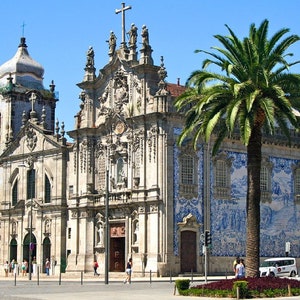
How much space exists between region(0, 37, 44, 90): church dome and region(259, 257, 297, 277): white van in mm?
37702

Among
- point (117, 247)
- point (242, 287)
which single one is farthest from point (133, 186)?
point (242, 287)

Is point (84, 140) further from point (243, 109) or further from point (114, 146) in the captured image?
point (243, 109)

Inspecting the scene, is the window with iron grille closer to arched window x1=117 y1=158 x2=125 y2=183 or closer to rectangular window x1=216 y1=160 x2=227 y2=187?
rectangular window x1=216 y1=160 x2=227 y2=187

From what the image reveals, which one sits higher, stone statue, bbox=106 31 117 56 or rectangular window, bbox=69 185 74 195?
stone statue, bbox=106 31 117 56

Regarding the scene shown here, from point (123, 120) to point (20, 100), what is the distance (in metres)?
20.9

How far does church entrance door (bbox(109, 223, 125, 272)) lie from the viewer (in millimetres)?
62031

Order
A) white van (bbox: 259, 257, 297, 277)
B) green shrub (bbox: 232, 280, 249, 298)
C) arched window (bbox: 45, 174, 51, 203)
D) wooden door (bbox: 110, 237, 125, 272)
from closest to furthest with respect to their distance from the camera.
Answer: green shrub (bbox: 232, 280, 249, 298) < white van (bbox: 259, 257, 297, 277) < wooden door (bbox: 110, 237, 125, 272) < arched window (bbox: 45, 174, 51, 203)

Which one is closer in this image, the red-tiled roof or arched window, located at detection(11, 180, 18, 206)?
the red-tiled roof

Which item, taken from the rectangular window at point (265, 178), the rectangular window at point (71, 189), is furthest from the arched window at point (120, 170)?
the rectangular window at point (265, 178)

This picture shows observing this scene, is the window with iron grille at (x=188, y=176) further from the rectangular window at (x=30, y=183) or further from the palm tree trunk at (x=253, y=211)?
the palm tree trunk at (x=253, y=211)

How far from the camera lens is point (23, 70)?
8194 centimetres

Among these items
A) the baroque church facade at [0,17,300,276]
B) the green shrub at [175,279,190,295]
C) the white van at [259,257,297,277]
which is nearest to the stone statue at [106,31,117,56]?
the baroque church facade at [0,17,300,276]

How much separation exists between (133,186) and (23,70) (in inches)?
1060

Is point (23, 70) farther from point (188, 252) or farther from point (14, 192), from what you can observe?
point (188, 252)
